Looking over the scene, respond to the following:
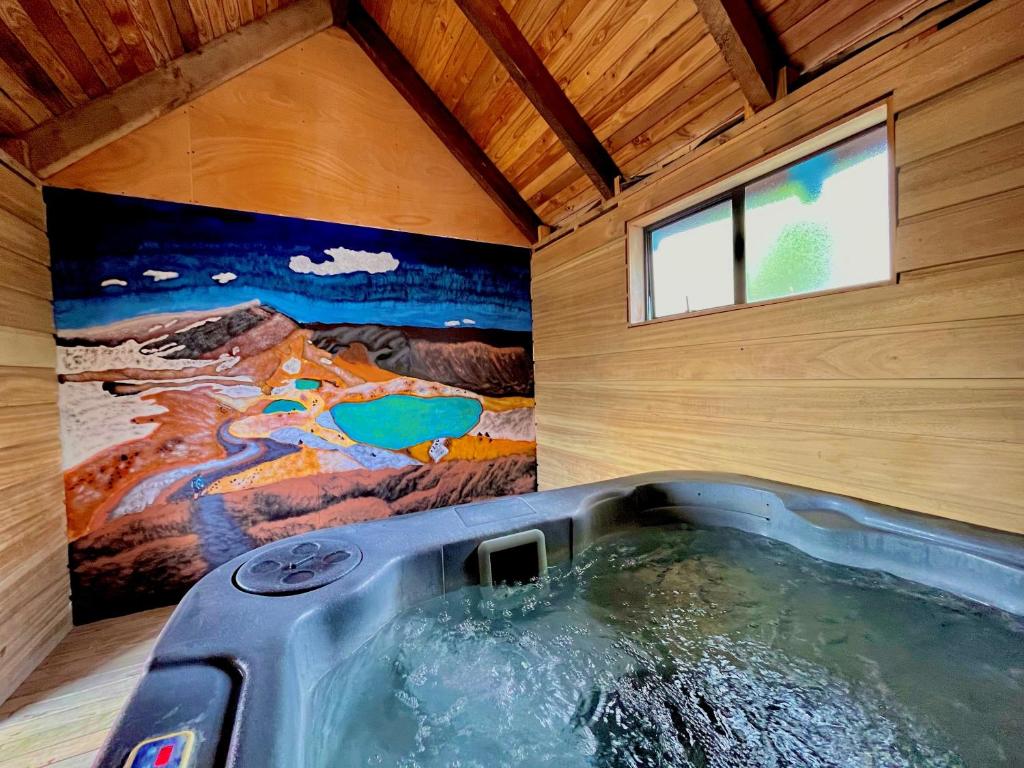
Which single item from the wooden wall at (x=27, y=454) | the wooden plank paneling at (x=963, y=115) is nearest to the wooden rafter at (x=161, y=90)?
the wooden wall at (x=27, y=454)

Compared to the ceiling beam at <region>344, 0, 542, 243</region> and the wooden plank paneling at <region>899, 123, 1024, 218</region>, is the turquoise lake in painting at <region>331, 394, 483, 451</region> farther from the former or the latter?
the wooden plank paneling at <region>899, 123, 1024, 218</region>

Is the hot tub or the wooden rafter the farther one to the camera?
the wooden rafter

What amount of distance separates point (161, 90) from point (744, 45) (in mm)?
2395

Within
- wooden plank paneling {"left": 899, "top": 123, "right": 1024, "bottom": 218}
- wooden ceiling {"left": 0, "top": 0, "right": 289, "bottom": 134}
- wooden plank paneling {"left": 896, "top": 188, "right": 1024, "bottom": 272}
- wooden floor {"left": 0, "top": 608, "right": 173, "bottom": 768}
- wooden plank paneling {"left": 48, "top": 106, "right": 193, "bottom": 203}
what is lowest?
wooden floor {"left": 0, "top": 608, "right": 173, "bottom": 768}

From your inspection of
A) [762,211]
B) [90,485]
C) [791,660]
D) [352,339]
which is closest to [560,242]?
[762,211]

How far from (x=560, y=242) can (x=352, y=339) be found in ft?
4.63

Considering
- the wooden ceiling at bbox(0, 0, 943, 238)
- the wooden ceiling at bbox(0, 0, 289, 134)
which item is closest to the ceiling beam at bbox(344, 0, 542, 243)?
the wooden ceiling at bbox(0, 0, 943, 238)

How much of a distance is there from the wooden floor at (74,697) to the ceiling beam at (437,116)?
2725mm

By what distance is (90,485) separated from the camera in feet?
5.83

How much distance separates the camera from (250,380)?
2.07 metres

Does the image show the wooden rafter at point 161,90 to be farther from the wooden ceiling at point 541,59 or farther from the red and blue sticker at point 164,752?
the red and blue sticker at point 164,752

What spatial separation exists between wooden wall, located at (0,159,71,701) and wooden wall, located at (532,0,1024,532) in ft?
8.33

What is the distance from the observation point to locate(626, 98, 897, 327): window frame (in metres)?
1.23

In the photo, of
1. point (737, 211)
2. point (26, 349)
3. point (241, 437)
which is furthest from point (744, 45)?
point (26, 349)
